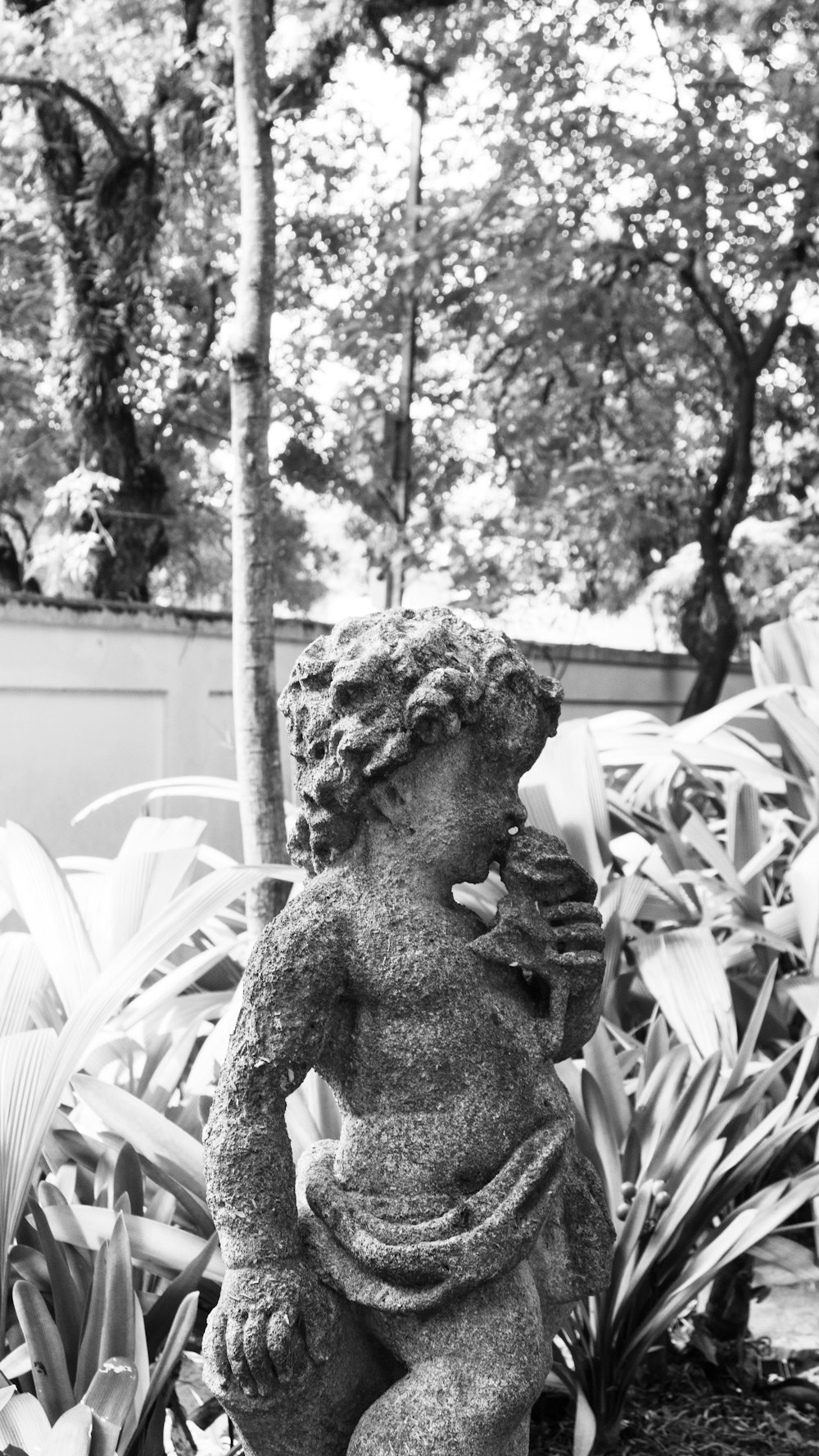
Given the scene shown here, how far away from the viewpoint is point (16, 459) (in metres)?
9.52

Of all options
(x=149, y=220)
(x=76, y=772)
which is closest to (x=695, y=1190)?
(x=76, y=772)

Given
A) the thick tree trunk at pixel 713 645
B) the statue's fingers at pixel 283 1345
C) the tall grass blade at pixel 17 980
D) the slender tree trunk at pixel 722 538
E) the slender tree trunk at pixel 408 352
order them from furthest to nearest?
the thick tree trunk at pixel 713 645 < the slender tree trunk at pixel 722 538 < the slender tree trunk at pixel 408 352 < the tall grass blade at pixel 17 980 < the statue's fingers at pixel 283 1345

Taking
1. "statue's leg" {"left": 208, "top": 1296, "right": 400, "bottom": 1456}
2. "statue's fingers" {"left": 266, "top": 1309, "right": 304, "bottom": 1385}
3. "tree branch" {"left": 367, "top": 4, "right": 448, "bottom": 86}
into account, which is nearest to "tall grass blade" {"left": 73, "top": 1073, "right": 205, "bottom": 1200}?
"statue's leg" {"left": 208, "top": 1296, "right": 400, "bottom": 1456}

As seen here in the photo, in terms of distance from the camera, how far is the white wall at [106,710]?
4773mm

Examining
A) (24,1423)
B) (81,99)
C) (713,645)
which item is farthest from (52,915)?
(713,645)

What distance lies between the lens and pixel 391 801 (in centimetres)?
132

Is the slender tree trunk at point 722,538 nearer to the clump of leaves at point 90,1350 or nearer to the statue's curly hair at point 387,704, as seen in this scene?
the clump of leaves at point 90,1350

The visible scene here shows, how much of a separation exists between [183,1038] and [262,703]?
0.77m

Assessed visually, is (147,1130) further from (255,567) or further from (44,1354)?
(255,567)

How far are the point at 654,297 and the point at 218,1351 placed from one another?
8138mm

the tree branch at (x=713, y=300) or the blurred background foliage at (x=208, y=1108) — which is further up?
the tree branch at (x=713, y=300)

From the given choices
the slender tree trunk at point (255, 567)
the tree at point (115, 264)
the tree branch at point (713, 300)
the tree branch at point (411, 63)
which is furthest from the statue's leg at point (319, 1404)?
the tree branch at point (713, 300)

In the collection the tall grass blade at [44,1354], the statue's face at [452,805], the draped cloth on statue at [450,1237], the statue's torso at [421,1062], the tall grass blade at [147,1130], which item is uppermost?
the statue's face at [452,805]

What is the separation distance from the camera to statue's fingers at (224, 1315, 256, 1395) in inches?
45.9
